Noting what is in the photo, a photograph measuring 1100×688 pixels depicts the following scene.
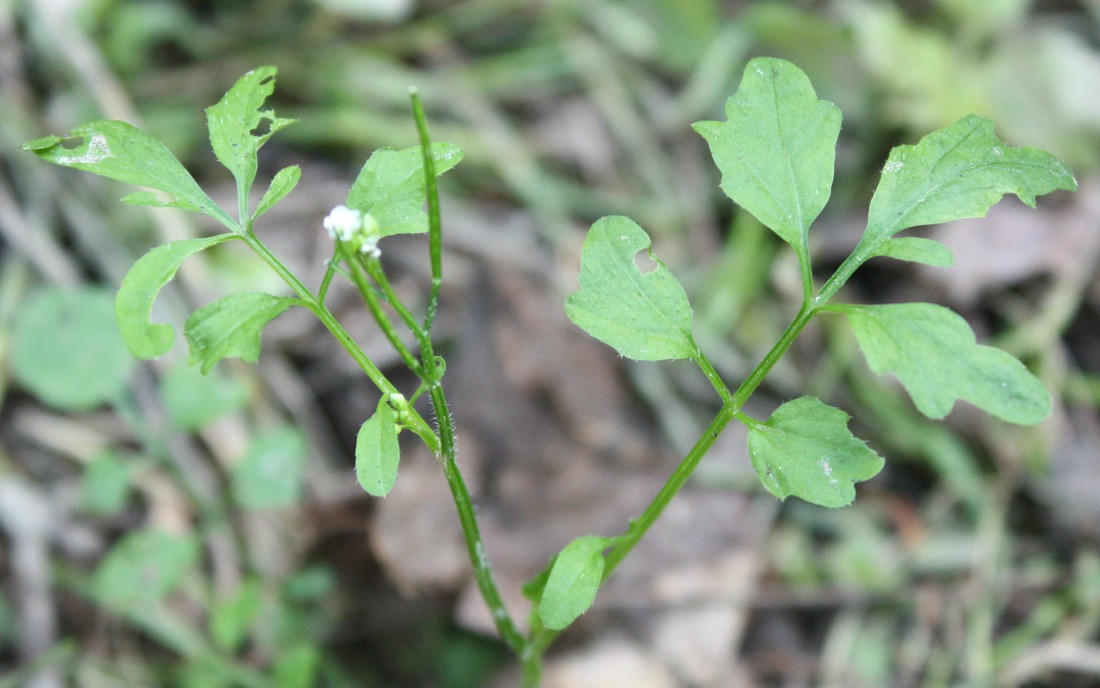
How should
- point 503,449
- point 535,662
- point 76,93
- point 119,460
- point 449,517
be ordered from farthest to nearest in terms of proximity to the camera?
point 76,93
point 503,449
point 449,517
point 119,460
point 535,662

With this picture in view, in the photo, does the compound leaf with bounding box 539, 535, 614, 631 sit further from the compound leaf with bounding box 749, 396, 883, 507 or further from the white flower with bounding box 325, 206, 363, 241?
the white flower with bounding box 325, 206, 363, 241

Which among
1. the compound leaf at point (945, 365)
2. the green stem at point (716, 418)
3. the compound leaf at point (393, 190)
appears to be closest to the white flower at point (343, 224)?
the compound leaf at point (393, 190)

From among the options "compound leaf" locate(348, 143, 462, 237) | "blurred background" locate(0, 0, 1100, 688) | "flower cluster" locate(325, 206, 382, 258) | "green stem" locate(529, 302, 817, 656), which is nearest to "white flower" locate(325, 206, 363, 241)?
"flower cluster" locate(325, 206, 382, 258)

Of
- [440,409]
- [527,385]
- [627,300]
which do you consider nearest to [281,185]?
[440,409]

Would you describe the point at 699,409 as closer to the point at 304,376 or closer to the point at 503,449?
the point at 503,449

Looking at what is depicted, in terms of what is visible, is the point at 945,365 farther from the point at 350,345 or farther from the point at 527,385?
the point at 527,385

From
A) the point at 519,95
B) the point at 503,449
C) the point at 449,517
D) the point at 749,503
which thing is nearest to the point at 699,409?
the point at 749,503
